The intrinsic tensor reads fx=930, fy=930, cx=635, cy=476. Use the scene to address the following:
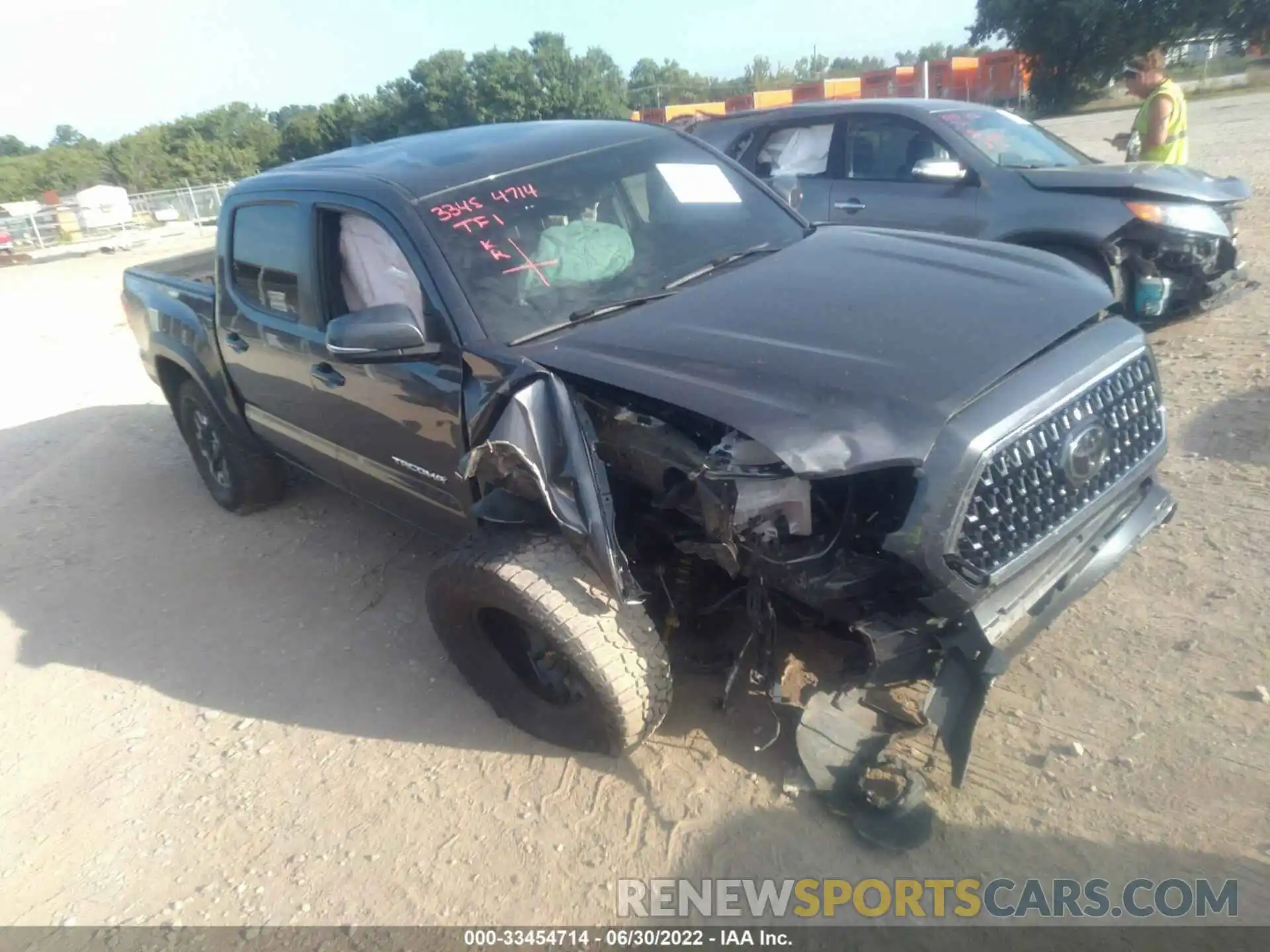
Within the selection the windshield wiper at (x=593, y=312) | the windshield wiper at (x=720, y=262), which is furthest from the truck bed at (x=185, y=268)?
the windshield wiper at (x=720, y=262)

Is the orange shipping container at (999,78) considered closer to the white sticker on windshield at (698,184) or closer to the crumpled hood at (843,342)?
the white sticker on windshield at (698,184)

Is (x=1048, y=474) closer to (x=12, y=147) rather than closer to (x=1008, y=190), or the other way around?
(x=1008, y=190)

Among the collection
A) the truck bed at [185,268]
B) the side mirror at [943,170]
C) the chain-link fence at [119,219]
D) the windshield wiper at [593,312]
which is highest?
the windshield wiper at [593,312]

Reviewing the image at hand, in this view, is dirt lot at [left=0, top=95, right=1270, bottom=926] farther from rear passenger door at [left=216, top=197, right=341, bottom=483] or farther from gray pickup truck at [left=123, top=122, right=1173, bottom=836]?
rear passenger door at [left=216, top=197, right=341, bottom=483]

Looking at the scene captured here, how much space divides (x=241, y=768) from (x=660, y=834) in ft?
5.43

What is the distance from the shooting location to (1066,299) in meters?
Result: 2.98

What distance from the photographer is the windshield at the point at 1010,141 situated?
6.27 m

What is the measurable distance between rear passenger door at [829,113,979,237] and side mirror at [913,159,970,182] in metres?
0.07

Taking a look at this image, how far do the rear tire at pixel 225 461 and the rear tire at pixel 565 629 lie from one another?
2.47m

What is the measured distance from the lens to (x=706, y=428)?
271 centimetres

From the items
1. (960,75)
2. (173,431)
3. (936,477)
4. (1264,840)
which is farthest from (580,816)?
(960,75)

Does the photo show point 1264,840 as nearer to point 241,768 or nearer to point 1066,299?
point 1066,299

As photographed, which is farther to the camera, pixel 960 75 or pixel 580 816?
pixel 960 75

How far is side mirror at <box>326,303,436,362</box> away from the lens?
3049 millimetres
